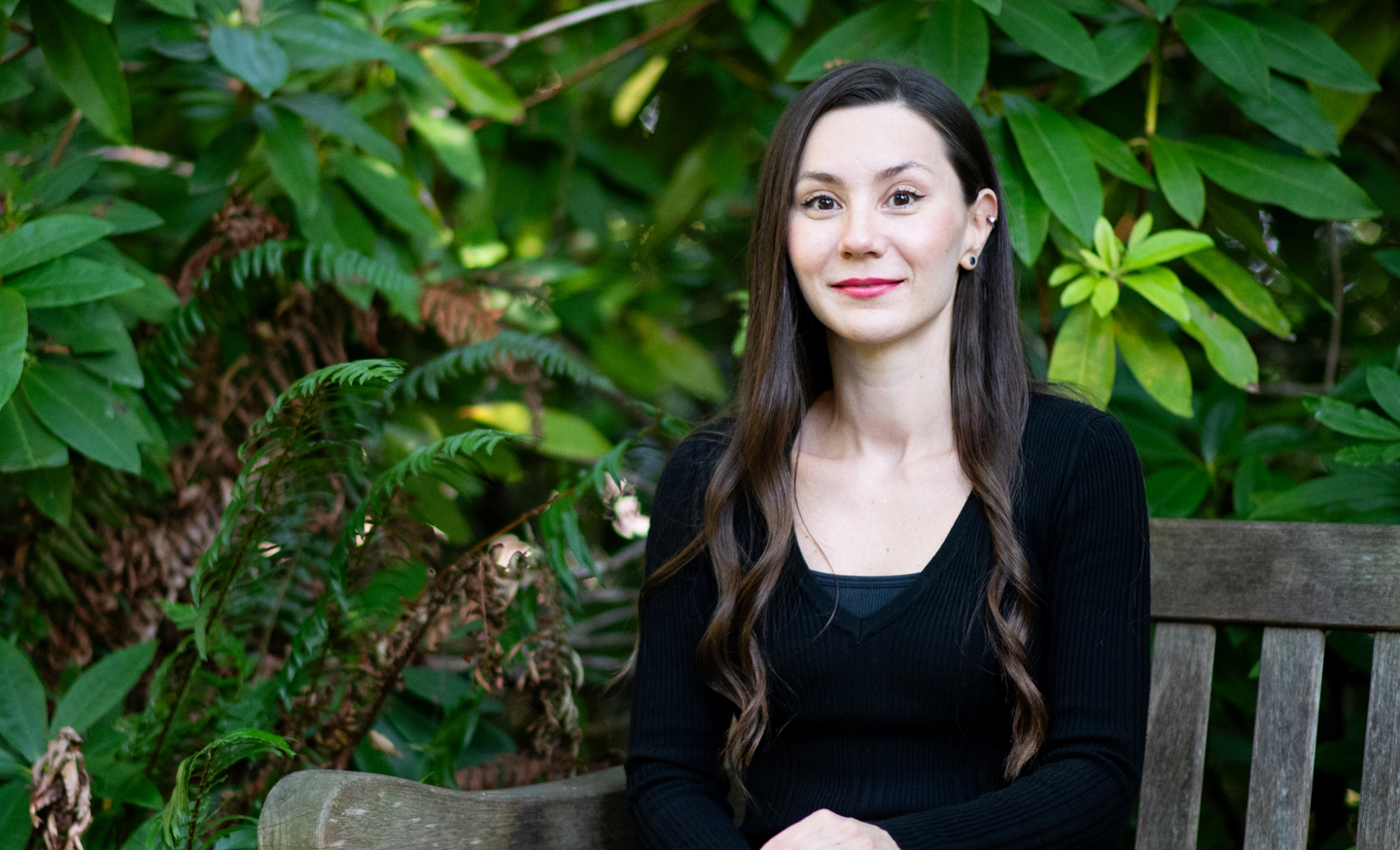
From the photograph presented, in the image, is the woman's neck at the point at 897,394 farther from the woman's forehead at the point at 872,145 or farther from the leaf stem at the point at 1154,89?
the leaf stem at the point at 1154,89

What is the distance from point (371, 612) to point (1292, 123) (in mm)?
1535

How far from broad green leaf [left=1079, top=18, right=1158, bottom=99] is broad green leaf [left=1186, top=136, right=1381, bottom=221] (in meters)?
0.17

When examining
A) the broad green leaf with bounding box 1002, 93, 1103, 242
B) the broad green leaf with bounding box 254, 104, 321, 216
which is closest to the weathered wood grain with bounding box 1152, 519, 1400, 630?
the broad green leaf with bounding box 1002, 93, 1103, 242

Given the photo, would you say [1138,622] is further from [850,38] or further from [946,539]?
[850,38]

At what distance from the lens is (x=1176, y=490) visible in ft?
6.23

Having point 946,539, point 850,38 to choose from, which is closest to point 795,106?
point 850,38

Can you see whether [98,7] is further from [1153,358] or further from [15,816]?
[1153,358]

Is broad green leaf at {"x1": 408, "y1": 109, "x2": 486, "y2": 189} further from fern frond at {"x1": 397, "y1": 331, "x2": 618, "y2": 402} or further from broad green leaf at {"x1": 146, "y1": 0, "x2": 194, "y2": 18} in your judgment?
broad green leaf at {"x1": 146, "y1": 0, "x2": 194, "y2": 18}

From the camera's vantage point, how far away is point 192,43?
196cm

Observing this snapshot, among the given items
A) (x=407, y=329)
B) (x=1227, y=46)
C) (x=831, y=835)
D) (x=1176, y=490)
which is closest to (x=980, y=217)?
(x=1227, y=46)

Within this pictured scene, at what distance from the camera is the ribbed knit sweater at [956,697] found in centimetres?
134

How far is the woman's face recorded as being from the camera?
144 cm

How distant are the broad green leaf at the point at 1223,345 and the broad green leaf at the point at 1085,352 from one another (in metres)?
0.11

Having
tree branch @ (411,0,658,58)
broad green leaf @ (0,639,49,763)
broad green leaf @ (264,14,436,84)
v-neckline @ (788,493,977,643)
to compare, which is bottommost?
broad green leaf @ (0,639,49,763)
